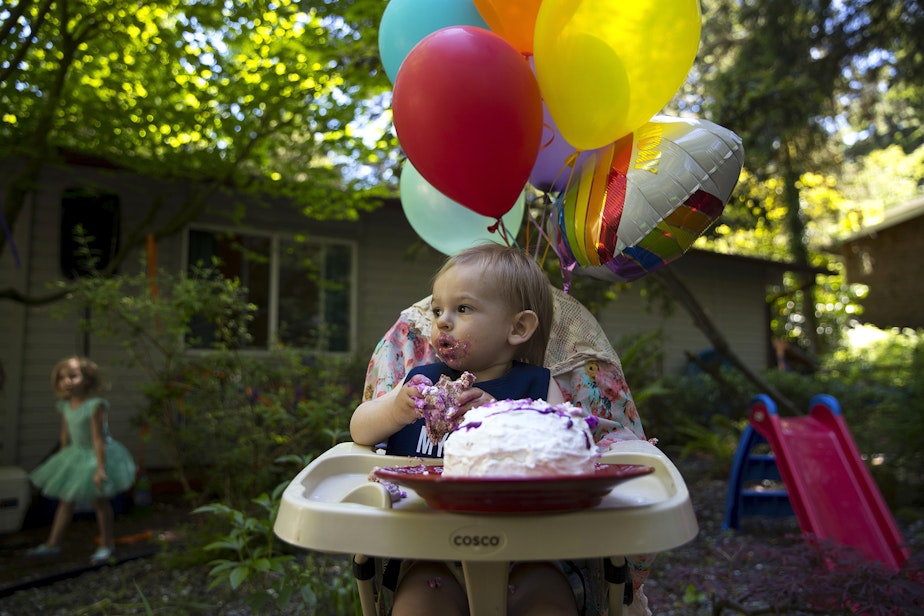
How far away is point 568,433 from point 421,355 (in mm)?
1045

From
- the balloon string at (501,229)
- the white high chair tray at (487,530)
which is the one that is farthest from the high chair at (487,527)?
the balloon string at (501,229)

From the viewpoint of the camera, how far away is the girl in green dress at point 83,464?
16.0ft

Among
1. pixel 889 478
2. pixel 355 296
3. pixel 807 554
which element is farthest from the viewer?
pixel 355 296

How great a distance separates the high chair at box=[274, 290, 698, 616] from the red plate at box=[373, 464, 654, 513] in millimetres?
19

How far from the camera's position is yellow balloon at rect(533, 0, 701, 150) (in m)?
2.05

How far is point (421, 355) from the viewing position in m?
2.21

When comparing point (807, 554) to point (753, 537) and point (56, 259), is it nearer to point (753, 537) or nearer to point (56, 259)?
point (753, 537)

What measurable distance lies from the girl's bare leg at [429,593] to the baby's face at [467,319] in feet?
1.66

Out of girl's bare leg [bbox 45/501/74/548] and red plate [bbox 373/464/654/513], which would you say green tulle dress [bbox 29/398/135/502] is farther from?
red plate [bbox 373/464/654/513]

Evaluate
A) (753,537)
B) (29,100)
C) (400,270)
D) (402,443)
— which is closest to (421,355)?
(402,443)

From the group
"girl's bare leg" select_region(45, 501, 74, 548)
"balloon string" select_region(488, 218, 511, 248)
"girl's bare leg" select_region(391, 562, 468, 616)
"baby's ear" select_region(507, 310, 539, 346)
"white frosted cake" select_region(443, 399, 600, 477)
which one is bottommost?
"girl's bare leg" select_region(45, 501, 74, 548)

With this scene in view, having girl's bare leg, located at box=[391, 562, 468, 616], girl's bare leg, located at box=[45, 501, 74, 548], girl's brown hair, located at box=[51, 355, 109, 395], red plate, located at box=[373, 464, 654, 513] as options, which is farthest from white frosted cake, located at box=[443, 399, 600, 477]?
girl's brown hair, located at box=[51, 355, 109, 395]

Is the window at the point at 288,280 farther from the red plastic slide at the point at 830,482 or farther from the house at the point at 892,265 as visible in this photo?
the house at the point at 892,265

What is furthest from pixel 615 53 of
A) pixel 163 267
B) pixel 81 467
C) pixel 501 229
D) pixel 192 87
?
pixel 163 267
